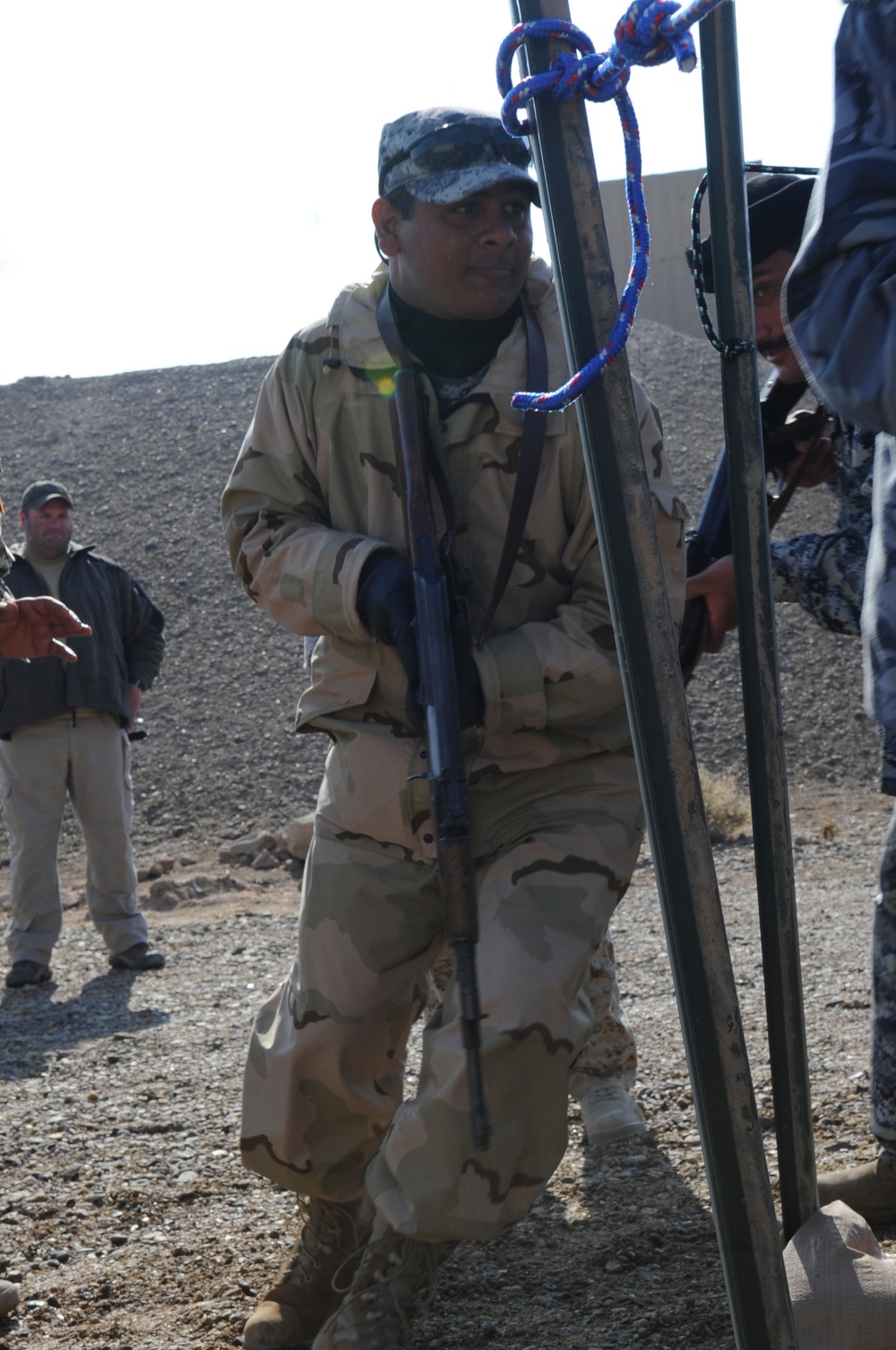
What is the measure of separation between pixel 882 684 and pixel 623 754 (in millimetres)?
715

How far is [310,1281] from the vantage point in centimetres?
291

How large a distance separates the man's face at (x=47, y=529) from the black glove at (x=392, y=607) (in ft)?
18.8

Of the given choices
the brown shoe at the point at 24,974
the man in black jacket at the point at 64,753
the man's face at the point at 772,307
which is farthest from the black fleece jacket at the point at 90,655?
the man's face at the point at 772,307

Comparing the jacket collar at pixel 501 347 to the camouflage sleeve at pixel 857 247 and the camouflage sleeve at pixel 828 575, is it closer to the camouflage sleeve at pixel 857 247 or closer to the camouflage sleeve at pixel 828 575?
the camouflage sleeve at pixel 828 575

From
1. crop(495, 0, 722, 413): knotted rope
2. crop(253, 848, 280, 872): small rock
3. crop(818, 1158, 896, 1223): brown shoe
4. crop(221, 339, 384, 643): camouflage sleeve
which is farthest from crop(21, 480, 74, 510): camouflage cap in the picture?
crop(495, 0, 722, 413): knotted rope

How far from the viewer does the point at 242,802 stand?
1577 cm

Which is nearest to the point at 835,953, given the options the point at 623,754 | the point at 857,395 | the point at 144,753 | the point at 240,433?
the point at 623,754

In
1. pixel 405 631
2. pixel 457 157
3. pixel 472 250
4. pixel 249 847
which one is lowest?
pixel 249 847

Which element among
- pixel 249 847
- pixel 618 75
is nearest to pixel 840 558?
pixel 618 75

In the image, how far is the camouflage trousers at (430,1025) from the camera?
96.3 inches

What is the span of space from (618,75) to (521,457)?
1.19 meters

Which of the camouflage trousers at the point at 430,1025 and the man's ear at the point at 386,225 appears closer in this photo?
the camouflage trousers at the point at 430,1025

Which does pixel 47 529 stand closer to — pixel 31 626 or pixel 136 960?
pixel 136 960

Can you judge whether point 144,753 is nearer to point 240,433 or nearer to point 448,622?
point 240,433
